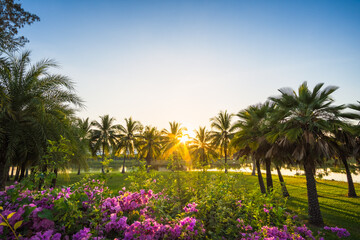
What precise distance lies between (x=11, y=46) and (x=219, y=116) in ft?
98.6

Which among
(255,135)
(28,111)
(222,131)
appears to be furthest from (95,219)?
(222,131)

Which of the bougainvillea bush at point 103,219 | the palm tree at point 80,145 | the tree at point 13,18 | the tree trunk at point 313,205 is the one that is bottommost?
the tree trunk at point 313,205

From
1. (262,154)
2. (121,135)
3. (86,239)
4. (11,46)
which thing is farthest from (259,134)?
(121,135)

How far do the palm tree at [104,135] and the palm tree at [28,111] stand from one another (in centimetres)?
2309

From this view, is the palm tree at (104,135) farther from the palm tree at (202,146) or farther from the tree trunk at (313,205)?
the tree trunk at (313,205)

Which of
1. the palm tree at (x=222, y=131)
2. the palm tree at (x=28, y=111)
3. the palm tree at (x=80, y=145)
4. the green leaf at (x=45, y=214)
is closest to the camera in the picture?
the green leaf at (x=45, y=214)

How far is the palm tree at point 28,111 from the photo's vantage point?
962cm

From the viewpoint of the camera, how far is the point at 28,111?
407 inches

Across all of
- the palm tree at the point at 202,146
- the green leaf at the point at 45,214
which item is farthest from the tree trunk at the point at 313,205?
the palm tree at the point at 202,146

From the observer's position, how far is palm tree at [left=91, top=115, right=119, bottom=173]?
34.0 meters

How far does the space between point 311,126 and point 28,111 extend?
1526 cm

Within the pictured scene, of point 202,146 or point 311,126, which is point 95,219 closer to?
point 311,126

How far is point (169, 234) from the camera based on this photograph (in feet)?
6.68

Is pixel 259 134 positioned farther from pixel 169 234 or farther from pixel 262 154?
pixel 169 234
